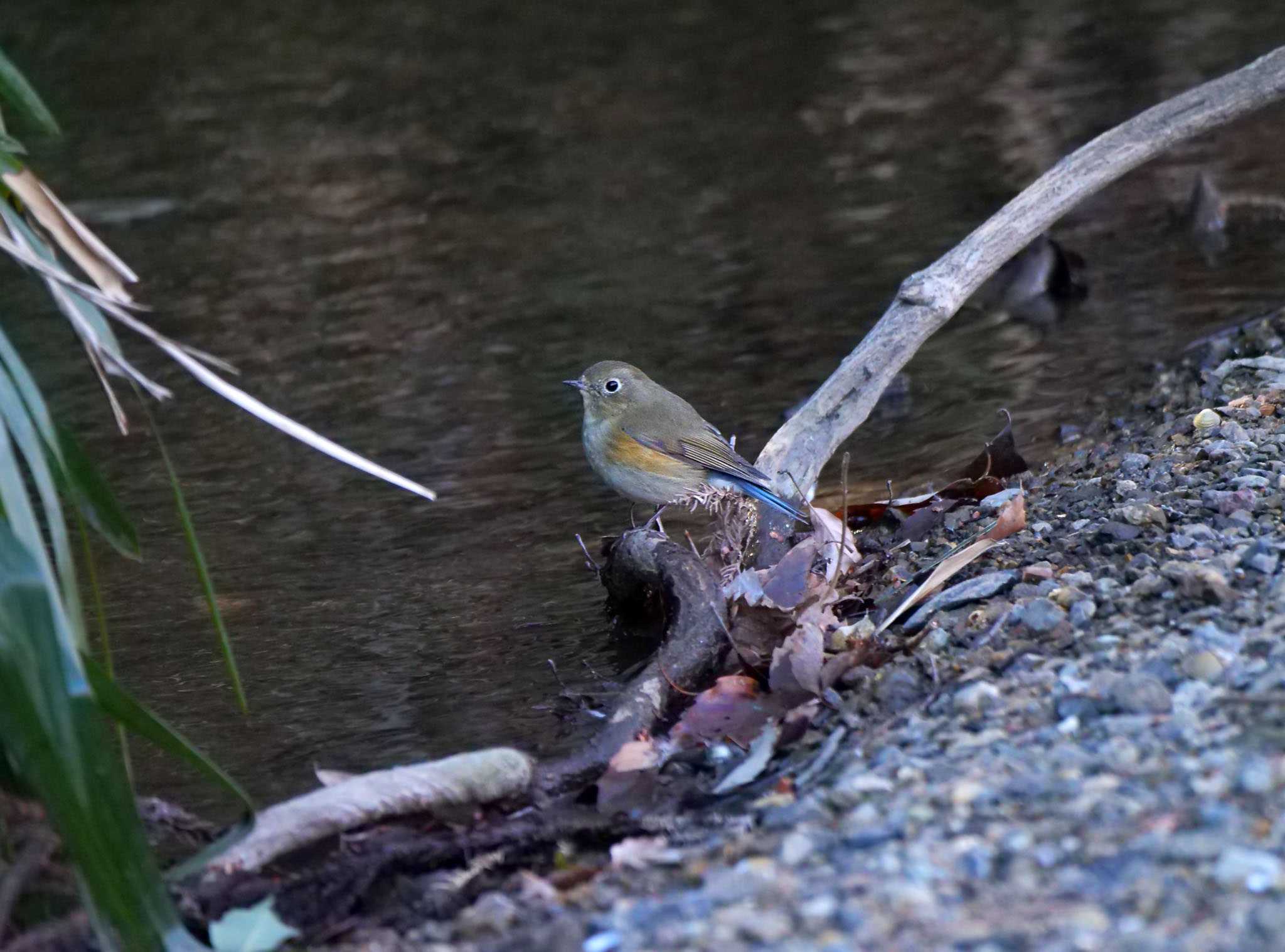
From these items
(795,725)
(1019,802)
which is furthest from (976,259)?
(1019,802)

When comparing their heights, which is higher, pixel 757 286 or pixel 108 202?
pixel 108 202

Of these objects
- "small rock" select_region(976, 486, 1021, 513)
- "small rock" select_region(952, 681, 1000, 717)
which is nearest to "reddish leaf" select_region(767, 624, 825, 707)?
"small rock" select_region(952, 681, 1000, 717)

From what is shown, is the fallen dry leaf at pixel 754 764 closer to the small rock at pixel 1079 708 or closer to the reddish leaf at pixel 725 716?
the reddish leaf at pixel 725 716

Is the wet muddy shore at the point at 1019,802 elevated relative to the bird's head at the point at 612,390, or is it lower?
lower

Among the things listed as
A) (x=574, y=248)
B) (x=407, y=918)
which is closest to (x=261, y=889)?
(x=407, y=918)

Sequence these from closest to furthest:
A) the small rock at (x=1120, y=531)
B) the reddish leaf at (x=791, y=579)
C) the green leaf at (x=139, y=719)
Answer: the green leaf at (x=139, y=719), the small rock at (x=1120, y=531), the reddish leaf at (x=791, y=579)

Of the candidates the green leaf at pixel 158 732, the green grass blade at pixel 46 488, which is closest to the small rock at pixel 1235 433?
the green leaf at pixel 158 732

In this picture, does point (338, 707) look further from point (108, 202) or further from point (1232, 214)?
point (108, 202)
